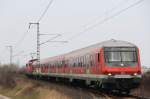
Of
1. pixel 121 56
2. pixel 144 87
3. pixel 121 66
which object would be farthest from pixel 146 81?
pixel 121 66

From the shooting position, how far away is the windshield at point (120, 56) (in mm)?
28797

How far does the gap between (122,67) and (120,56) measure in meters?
0.90

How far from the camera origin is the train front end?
1095 inches

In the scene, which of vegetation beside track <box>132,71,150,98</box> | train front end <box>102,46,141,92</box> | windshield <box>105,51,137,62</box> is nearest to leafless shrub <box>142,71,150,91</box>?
vegetation beside track <box>132,71,150,98</box>

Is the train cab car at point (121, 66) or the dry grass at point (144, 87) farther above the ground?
the train cab car at point (121, 66)

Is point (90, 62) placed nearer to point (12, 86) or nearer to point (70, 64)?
point (70, 64)

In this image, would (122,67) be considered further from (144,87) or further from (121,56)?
(144,87)

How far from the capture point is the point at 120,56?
29.0m

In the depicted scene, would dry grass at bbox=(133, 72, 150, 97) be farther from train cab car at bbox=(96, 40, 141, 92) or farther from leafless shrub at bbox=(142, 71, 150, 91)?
train cab car at bbox=(96, 40, 141, 92)

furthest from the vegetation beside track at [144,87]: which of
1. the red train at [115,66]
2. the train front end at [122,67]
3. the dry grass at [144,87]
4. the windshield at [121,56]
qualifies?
the windshield at [121,56]

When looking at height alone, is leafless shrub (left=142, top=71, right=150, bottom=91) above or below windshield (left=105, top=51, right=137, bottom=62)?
below

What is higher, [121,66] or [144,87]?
[121,66]

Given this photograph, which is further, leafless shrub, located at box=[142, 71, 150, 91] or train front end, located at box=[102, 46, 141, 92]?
leafless shrub, located at box=[142, 71, 150, 91]

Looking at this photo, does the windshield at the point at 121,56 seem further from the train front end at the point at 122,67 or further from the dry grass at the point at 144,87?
the dry grass at the point at 144,87
